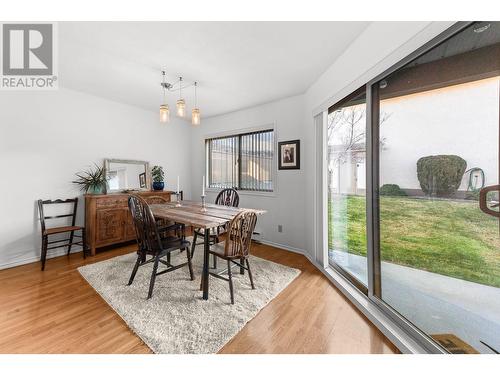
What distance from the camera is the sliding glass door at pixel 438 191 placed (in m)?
1.15

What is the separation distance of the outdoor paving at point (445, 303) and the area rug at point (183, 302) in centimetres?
103

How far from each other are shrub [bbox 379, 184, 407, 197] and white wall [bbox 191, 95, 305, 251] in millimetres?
1480

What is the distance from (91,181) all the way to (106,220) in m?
0.67

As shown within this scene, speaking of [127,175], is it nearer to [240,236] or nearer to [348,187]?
[240,236]

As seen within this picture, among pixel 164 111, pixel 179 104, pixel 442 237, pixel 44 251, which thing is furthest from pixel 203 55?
pixel 44 251

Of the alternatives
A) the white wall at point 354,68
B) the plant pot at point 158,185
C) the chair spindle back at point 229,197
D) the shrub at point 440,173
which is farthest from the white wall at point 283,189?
Answer: the shrub at point 440,173

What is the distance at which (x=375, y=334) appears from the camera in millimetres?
1521

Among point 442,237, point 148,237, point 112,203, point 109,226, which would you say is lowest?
point 109,226

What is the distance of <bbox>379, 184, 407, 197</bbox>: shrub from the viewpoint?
1619mm

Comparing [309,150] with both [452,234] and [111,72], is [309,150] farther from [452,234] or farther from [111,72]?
[111,72]

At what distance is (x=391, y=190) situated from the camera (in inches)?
65.8

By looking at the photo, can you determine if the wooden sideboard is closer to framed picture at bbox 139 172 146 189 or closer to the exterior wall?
framed picture at bbox 139 172 146 189

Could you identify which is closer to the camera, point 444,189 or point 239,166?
point 444,189

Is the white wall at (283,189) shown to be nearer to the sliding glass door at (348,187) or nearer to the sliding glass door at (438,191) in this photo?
the sliding glass door at (348,187)
